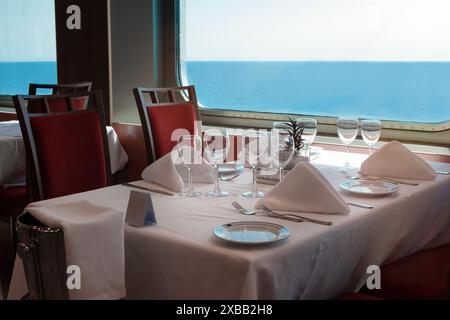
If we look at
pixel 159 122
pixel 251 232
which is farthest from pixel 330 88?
pixel 251 232

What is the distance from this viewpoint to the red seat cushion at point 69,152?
2316 mm

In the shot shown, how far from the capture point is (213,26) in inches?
172

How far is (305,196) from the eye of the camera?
5.53 feet

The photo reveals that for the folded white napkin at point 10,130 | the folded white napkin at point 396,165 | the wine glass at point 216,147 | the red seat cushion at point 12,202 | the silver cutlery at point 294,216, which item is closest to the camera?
the silver cutlery at point 294,216

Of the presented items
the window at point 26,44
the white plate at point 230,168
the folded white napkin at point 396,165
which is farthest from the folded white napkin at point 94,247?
the window at point 26,44

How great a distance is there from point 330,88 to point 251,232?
2710mm

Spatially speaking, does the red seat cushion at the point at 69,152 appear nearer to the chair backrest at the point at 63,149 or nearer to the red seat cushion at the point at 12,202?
the chair backrest at the point at 63,149

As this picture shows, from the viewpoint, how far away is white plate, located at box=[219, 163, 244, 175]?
2.25 m

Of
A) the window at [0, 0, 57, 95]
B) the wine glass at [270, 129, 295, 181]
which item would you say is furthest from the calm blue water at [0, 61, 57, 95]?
the wine glass at [270, 129, 295, 181]

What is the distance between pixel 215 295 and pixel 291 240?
0.77 ft

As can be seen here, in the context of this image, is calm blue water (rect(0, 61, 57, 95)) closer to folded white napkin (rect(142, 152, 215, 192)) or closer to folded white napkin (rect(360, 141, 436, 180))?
folded white napkin (rect(142, 152, 215, 192))

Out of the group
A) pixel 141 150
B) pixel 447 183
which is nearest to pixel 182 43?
pixel 141 150

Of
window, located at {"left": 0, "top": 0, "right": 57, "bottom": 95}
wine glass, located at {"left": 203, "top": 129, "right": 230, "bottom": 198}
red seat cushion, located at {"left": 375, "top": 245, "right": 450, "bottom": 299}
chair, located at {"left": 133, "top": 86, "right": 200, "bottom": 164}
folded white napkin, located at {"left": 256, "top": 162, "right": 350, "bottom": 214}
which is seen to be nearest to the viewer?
folded white napkin, located at {"left": 256, "top": 162, "right": 350, "bottom": 214}

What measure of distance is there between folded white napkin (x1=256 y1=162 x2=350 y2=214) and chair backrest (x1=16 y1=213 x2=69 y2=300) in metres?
0.64
